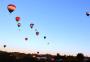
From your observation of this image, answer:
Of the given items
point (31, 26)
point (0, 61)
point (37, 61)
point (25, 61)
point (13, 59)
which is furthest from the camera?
point (37, 61)

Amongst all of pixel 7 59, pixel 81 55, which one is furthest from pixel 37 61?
pixel 81 55

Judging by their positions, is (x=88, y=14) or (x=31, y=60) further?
(x=31, y=60)

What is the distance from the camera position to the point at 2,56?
70250mm

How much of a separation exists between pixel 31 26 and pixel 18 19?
544 centimetres

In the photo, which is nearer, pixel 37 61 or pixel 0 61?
pixel 0 61

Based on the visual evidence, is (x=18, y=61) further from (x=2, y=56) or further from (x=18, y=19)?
(x=18, y=19)

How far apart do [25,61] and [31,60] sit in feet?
11.2

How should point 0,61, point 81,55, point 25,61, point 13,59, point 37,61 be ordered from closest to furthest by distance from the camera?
point 0,61, point 13,59, point 25,61, point 37,61, point 81,55

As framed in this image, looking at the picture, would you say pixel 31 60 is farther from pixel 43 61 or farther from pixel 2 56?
pixel 2 56

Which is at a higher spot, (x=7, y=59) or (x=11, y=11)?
(x=11, y=11)

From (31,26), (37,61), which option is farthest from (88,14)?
(37,61)

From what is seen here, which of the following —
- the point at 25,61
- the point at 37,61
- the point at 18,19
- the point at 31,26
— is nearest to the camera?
the point at 18,19

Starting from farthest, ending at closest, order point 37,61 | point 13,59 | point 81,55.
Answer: point 81,55, point 37,61, point 13,59

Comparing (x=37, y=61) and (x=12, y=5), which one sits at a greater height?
(x=12, y=5)
